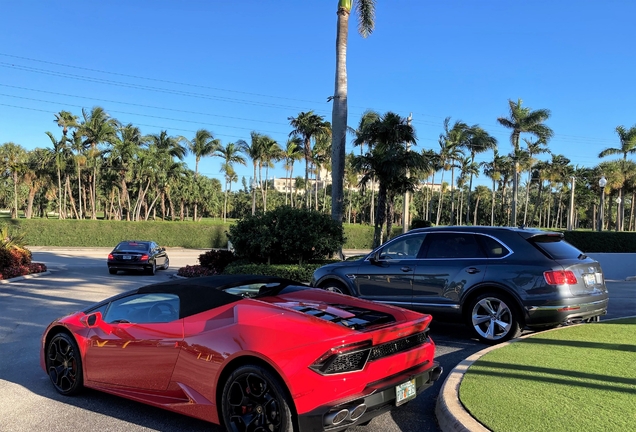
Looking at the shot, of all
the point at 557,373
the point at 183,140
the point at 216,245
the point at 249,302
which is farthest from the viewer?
the point at 183,140

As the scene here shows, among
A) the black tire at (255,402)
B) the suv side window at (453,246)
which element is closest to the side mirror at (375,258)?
the suv side window at (453,246)

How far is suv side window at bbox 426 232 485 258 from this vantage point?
295 inches

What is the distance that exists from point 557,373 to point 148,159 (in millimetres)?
53522

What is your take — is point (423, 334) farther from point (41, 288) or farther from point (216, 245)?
point (216, 245)

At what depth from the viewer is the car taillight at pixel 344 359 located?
11.5ft

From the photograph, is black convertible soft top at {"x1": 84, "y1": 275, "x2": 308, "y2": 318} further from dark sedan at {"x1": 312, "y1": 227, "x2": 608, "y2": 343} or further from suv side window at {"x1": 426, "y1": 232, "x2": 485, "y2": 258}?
suv side window at {"x1": 426, "y1": 232, "x2": 485, "y2": 258}

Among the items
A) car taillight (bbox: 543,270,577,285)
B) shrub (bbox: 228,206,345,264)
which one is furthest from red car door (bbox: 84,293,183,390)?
shrub (bbox: 228,206,345,264)

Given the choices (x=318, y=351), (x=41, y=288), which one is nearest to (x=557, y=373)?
(x=318, y=351)

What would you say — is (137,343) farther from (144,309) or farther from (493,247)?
(493,247)

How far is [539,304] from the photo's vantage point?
22.0 ft

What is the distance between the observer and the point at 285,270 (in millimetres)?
13055

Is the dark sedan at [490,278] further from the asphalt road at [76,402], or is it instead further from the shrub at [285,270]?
the shrub at [285,270]

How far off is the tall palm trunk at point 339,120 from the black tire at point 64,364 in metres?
10.9

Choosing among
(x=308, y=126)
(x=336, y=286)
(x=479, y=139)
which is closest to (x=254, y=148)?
(x=308, y=126)
